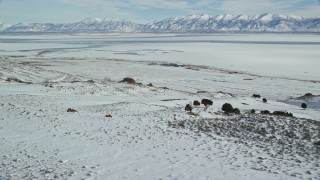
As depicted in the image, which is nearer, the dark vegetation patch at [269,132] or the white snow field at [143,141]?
the white snow field at [143,141]

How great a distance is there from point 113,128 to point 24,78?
37.9 m

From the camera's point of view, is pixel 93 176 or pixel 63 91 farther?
pixel 63 91

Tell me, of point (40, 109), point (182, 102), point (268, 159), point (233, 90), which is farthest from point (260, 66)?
point (268, 159)

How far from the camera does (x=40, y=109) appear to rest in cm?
2530

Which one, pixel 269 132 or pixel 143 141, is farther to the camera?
pixel 269 132

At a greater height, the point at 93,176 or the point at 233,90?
the point at 93,176

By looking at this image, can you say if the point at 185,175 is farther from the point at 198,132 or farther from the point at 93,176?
the point at 198,132

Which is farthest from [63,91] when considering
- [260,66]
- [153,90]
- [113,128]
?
[260,66]

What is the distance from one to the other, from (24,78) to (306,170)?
48.3 meters

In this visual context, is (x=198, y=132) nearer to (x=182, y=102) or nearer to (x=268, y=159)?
(x=268, y=159)

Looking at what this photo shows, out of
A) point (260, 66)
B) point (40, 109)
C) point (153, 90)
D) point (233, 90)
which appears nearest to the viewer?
point (40, 109)

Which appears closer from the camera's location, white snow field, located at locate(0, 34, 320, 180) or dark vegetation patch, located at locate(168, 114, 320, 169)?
white snow field, located at locate(0, 34, 320, 180)

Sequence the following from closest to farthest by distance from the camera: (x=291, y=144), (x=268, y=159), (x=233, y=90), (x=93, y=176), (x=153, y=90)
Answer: (x=93, y=176) < (x=268, y=159) < (x=291, y=144) < (x=153, y=90) < (x=233, y=90)

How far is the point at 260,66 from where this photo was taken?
3398 inches
